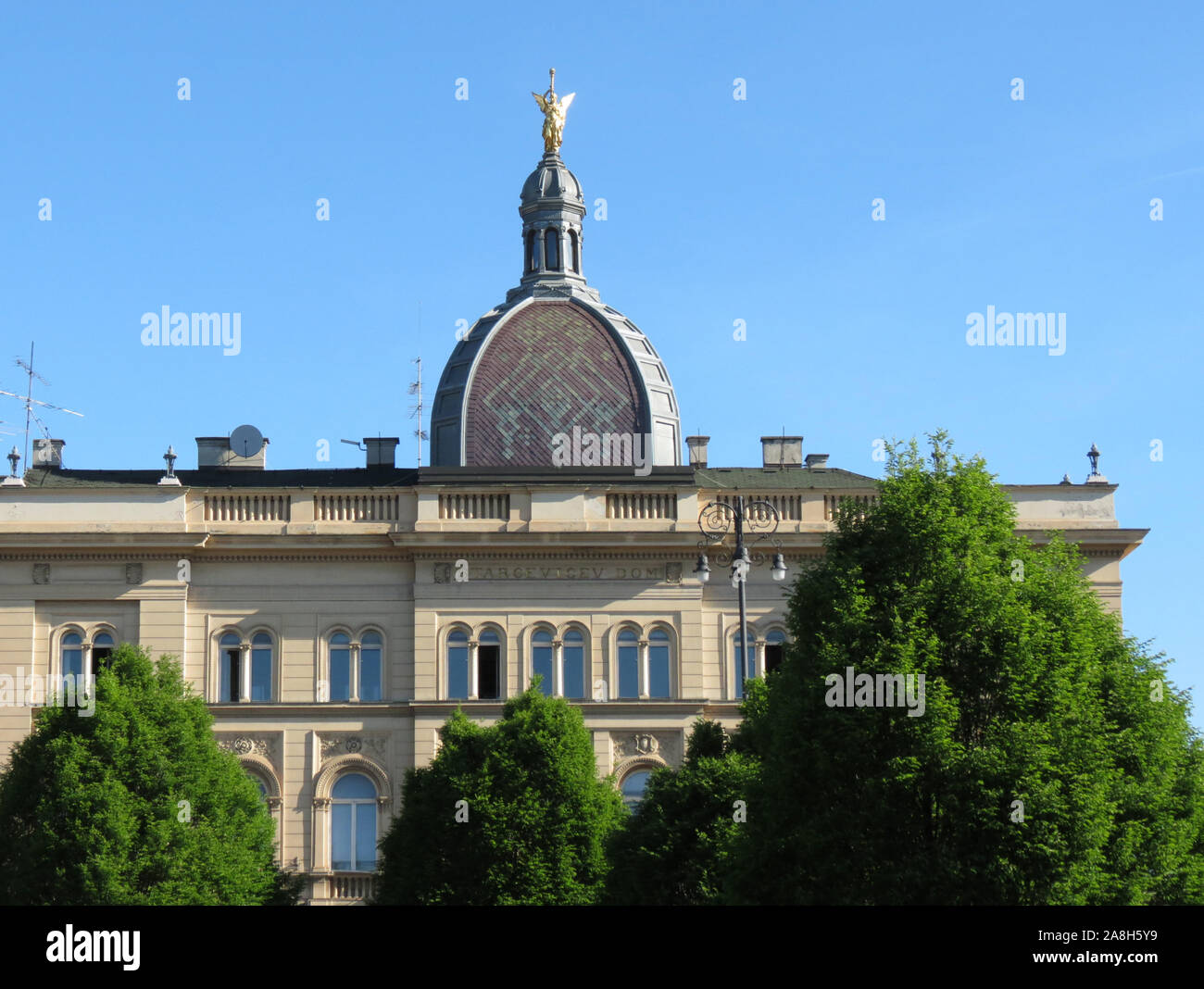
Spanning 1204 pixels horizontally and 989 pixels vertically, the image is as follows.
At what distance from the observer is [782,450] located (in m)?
70.8

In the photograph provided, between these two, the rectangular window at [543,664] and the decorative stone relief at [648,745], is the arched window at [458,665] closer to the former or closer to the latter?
the rectangular window at [543,664]

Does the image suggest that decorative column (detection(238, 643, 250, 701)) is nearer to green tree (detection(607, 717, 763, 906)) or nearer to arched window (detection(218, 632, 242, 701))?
arched window (detection(218, 632, 242, 701))

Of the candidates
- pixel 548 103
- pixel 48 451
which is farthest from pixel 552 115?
pixel 48 451

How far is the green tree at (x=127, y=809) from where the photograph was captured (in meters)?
47.4

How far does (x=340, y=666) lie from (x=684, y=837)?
19.4 meters

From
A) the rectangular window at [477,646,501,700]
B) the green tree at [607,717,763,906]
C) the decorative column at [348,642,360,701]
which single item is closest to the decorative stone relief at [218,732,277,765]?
the decorative column at [348,642,360,701]

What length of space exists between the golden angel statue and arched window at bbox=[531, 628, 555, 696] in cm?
2163

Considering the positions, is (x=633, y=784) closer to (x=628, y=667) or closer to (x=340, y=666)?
(x=628, y=667)

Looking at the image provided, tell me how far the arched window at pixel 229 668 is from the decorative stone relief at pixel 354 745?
3.13m

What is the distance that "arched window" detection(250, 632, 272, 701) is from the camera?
6166cm
